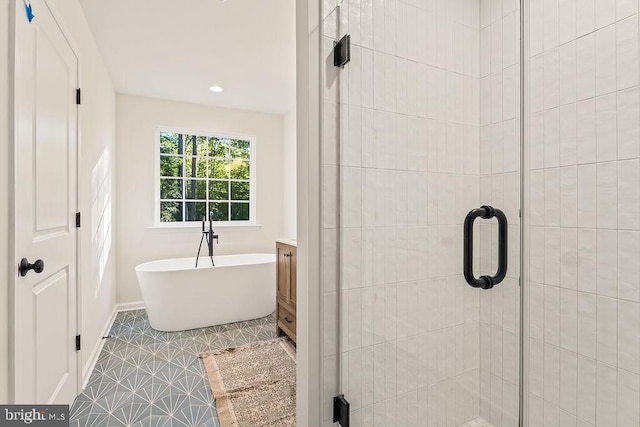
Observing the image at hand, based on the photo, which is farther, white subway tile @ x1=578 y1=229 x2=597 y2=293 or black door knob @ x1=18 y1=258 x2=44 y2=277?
black door knob @ x1=18 y1=258 x2=44 y2=277

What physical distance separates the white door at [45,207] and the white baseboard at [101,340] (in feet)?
0.83

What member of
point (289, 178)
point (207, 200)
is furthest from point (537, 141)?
point (207, 200)

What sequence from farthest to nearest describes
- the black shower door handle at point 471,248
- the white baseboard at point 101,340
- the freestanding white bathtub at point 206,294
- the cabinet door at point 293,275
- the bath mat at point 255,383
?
the freestanding white bathtub at point 206,294 < the cabinet door at point 293,275 < the white baseboard at point 101,340 < the bath mat at point 255,383 < the black shower door handle at point 471,248

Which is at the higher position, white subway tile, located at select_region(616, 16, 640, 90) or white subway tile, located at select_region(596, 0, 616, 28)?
white subway tile, located at select_region(596, 0, 616, 28)

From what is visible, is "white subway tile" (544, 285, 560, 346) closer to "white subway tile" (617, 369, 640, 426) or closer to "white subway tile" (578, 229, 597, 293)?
"white subway tile" (578, 229, 597, 293)

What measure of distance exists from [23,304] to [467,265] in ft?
5.66

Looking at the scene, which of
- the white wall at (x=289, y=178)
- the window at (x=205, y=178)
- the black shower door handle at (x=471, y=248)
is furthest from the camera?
the white wall at (x=289, y=178)

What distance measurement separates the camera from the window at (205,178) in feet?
13.8

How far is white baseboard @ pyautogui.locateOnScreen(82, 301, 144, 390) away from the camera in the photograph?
2232 millimetres

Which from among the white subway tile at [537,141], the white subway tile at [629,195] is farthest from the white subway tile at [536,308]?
the white subway tile at [537,141]

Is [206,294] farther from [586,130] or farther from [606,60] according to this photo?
[606,60]

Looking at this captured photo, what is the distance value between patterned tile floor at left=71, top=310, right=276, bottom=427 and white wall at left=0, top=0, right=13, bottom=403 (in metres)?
0.78

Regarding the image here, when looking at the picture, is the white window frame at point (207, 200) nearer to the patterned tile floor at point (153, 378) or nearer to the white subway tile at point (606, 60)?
the patterned tile floor at point (153, 378)

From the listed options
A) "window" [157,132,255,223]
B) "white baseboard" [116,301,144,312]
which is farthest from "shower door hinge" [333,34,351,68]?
"white baseboard" [116,301,144,312]
